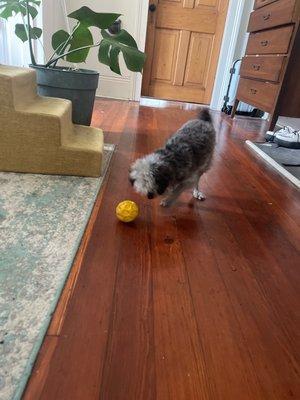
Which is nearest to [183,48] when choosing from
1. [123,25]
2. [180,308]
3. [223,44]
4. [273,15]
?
[223,44]

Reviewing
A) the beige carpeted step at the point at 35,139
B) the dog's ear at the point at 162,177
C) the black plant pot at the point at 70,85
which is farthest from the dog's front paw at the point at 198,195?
the black plant pot at the point at 70,85

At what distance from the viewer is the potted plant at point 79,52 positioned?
1715 mm

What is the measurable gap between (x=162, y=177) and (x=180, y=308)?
19.0 inches

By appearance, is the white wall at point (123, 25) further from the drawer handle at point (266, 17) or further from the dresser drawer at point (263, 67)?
the drawer handle at point (266, 17)

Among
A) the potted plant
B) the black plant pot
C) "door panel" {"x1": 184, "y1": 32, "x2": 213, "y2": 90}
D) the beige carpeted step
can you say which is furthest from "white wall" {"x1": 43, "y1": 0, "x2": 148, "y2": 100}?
the beige carpeted step

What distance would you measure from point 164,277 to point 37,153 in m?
0.93

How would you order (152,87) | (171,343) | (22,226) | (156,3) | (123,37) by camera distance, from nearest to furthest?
1. (171,343)
2. (22,226)
3. (123,37)
4. (156,3)
5. (152,87)

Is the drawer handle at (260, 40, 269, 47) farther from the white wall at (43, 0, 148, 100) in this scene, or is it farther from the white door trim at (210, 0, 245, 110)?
the white wall at (43, 0, 148, 100)

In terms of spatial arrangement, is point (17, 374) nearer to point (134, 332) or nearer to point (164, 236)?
point (134, 332)

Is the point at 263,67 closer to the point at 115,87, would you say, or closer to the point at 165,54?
the point at 165,54

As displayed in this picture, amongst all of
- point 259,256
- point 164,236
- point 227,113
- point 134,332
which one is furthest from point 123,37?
point 227,113

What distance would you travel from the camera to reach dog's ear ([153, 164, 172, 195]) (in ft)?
3.66

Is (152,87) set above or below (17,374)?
above

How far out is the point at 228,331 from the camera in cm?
78
